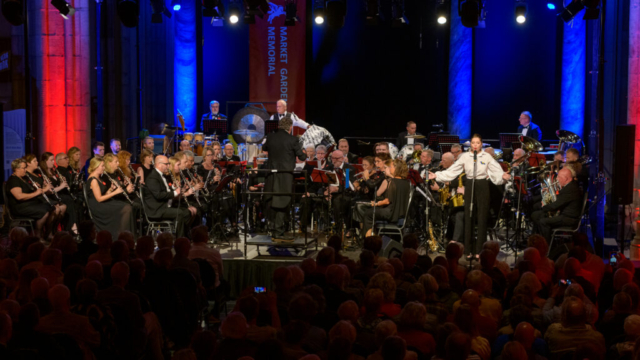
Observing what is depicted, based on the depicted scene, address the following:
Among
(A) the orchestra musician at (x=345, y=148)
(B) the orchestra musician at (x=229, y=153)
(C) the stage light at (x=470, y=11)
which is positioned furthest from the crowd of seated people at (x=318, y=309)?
(C) the stage light at (x=470, y=11)

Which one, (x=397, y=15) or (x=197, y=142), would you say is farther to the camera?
(x=397, y=15)

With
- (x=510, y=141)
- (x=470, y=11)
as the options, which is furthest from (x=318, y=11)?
(x=510, y=141)

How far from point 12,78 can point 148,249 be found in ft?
40.4

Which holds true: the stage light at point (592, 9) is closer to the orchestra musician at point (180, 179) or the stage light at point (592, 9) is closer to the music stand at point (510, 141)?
the music stand at point (510, 141)

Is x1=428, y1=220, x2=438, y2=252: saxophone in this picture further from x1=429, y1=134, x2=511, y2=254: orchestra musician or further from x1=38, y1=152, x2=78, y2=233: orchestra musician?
x1=38, y1=152, x2=78, y2=233: orchestra musician

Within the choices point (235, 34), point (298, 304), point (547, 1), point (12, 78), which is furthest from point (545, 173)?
point (12, 78)

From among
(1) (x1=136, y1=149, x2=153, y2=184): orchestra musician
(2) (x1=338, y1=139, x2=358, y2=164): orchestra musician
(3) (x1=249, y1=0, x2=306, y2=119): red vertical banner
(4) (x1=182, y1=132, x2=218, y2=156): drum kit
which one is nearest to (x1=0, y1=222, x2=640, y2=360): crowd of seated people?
(1) (x1=136, y1=149, x2=153, y2=184): orchestra musician

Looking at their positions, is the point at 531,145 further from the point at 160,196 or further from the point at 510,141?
the point at 160,196

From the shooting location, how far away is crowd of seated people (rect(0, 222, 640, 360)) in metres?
4.32

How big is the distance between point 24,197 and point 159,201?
198cm

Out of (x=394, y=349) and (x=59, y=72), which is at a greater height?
(x=59, y=72)

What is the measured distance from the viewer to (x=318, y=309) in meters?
5.07

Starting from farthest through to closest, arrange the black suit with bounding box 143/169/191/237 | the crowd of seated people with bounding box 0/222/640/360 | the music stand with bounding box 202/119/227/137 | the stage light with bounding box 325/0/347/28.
A: 1. the music stand with bounding box 202/119/227/137
2. the stage light with bounding box 325/0/347/28
3. the black suit with bounding box 143/169/191/237
4. the crowd of seated people with bounding box 0/222/640/360

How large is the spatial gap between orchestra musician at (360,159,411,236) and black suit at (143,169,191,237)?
261 centimetres
